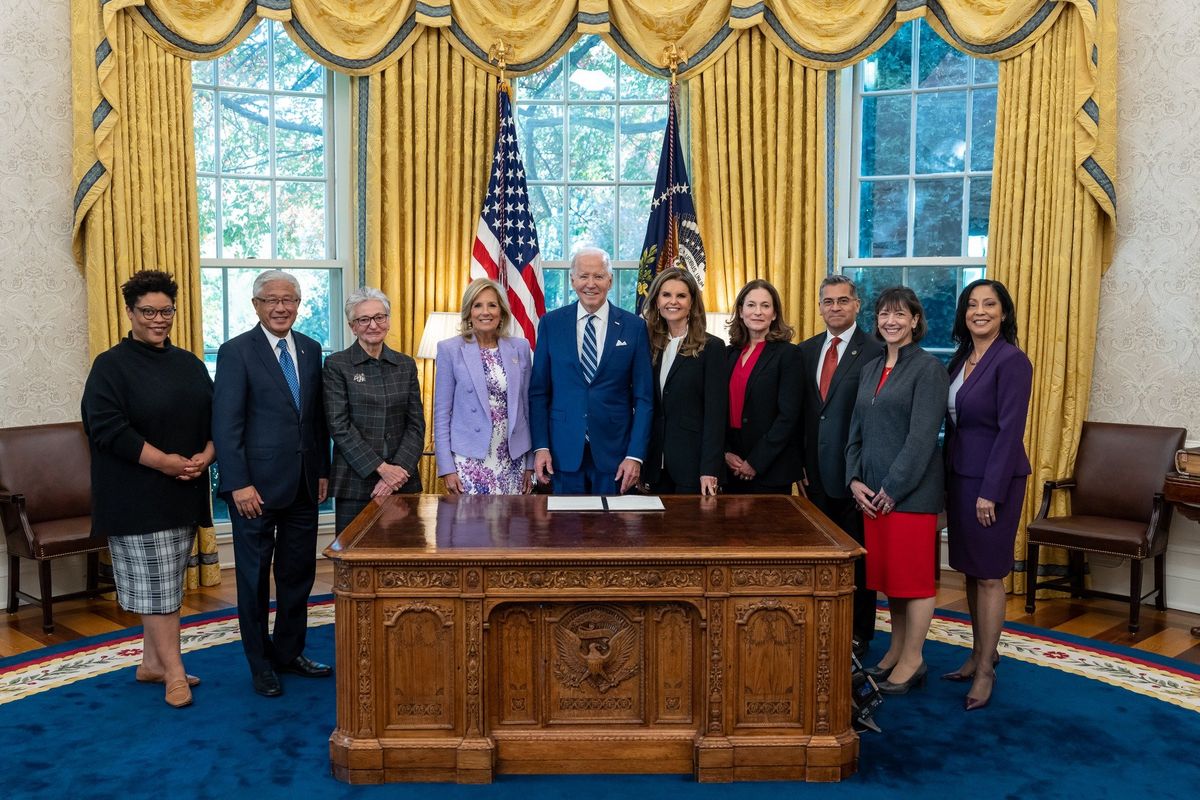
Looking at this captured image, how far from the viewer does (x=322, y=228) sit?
6004mm

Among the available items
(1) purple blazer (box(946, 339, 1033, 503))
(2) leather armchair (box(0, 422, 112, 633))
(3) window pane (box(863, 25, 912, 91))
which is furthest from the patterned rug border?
(3) window pane (box(863, 25, 912, 91))

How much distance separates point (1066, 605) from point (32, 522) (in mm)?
5128

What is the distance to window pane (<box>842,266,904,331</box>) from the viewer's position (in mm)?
5965

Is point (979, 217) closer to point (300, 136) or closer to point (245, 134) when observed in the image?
point (300, 136)

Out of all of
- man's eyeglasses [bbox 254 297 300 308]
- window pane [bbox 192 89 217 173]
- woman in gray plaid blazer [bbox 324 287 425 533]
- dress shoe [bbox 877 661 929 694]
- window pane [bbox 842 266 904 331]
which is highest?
window pane [bbox 192 89 217 173]

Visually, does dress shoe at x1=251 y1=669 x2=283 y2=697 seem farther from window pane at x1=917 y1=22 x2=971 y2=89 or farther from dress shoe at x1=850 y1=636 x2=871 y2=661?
window pane at x1=917 y1=22 x2=971 y2=89

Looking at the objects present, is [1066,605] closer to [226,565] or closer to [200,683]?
[200,683]

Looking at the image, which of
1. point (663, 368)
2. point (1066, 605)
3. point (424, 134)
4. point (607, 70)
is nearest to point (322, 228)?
point (424, 134)

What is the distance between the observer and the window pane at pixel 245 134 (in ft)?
18.9

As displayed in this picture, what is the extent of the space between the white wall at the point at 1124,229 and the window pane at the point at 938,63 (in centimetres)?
88

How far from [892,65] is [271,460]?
169 inches

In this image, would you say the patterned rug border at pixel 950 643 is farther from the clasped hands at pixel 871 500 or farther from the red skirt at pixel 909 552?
the clasped hands at pixel 871 500

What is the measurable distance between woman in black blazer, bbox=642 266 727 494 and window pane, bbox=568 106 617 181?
2428 mm

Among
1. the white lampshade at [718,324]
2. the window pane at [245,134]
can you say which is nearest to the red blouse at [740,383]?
the white lampshade at [718,324]
